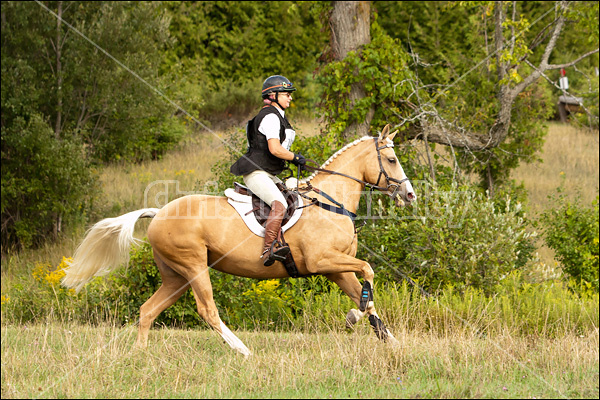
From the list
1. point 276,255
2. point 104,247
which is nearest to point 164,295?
point 104,247

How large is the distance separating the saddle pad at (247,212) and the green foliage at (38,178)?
27.7 feet

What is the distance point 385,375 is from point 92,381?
251 cm

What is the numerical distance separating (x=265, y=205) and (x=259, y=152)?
1.89 feet

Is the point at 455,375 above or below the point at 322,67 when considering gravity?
below

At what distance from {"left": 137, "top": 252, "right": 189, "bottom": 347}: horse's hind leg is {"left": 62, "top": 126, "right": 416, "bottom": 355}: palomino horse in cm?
1

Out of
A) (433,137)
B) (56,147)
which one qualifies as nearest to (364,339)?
(433,137)

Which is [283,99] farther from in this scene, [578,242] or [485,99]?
[485,99]

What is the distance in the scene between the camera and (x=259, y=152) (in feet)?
22.3

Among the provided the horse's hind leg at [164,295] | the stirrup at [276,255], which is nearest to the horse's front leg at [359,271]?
the stirrup at [276,255]

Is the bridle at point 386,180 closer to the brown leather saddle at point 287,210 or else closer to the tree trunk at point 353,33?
the brown leather saddle at point 287,210

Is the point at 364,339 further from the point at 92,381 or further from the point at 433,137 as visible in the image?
the point at 433,137

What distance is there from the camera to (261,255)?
6.78 metres

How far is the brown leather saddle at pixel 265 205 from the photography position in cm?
682

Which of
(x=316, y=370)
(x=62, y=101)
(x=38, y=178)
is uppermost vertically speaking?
(x=62, y=101)
